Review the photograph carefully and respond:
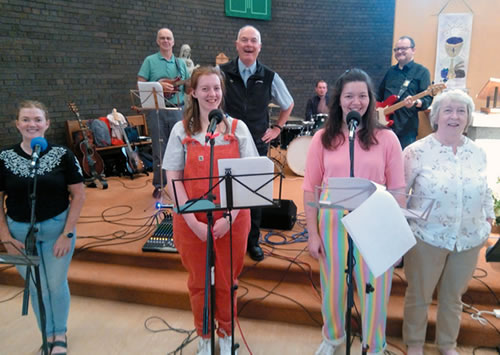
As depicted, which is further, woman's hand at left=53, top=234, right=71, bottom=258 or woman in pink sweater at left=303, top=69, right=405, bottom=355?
woman's hand at left=53, top=234, right=71, bottom=258

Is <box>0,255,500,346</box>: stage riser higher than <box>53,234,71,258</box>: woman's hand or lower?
lower

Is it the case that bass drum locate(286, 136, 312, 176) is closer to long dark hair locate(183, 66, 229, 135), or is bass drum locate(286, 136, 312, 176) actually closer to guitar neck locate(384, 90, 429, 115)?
guitar neck locate(384, 90, 429, 115)

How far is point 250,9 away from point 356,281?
25.1ft

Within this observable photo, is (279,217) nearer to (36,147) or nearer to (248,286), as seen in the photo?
(248,286)

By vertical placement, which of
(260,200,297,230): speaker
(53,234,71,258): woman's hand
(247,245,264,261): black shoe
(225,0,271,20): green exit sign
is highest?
(225,0,271,20): green exit sign

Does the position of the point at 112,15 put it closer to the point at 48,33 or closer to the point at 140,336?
the point at 48,33

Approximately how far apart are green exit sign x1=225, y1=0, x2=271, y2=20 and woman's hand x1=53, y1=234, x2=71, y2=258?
22.9 ft

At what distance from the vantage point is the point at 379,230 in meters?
1.33

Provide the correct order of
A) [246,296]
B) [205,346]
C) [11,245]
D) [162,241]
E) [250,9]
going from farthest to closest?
[250,9] < [162,241] < [246,296] < [205,346] < [11,245]

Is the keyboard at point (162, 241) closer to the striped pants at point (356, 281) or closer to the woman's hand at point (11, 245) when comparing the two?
the woman's hand at point (11, 245)

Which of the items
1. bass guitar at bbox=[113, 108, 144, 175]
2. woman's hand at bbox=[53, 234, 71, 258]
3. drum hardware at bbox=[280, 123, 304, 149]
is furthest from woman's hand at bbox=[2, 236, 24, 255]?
drum hardware at bbox=[280, 123, 304, 149]

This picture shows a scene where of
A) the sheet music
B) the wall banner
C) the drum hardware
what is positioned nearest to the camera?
the sheet music

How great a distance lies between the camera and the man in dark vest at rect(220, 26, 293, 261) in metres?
2.93

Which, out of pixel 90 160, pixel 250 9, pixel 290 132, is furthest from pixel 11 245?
pixel 250 9
